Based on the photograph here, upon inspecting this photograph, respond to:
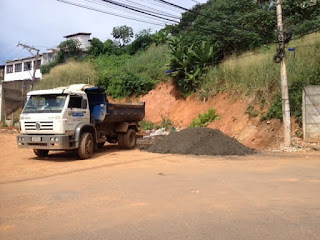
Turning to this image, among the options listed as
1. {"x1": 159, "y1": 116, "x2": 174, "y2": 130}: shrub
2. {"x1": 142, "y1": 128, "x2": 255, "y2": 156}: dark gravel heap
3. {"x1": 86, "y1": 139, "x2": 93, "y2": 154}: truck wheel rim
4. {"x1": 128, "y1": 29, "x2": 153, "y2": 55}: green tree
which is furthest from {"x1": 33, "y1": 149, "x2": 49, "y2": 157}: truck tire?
{"x1": 128, "y1": 29, "x2": 153, "y2": 55}: green tree

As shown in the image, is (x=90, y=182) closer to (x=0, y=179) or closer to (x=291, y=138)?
(x=0, y=179)

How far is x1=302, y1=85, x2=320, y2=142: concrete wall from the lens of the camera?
50.2 feet

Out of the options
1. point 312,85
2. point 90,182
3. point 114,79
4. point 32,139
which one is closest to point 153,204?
point 90,182

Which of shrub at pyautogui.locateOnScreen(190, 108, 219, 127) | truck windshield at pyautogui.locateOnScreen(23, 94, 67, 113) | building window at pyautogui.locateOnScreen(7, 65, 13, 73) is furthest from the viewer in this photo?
building window at pyautogui.locateOnScreen(7, 65, 13, 73)

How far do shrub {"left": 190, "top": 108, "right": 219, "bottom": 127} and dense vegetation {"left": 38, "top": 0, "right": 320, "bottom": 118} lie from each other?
7.21 ft

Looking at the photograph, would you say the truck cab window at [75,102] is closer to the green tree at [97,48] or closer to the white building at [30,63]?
the green tree at [97,48]

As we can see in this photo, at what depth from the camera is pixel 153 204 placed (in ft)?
19.7

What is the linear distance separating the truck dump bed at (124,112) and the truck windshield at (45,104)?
2446 mm

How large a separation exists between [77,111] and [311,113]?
35.7 ft

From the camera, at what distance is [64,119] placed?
11.4m

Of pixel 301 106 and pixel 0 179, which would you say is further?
pixel 301 106

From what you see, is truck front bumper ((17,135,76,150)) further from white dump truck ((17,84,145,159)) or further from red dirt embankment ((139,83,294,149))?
red dirt embankment ((139,83,294,149))

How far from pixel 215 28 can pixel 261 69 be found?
5.52m

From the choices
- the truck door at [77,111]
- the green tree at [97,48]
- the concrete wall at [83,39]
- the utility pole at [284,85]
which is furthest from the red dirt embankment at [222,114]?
the concrete wall at [83,39]
